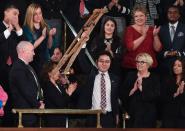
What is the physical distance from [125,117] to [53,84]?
1279mm

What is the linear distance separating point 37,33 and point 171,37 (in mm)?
2352

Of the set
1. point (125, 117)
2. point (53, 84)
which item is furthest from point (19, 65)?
point (125, 117)

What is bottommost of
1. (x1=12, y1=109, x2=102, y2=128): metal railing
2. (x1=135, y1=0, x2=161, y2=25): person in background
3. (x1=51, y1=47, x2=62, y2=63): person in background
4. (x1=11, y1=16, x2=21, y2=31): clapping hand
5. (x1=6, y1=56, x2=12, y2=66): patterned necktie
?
(x1=12, y1=109, x2=102, y2=128): metal railing

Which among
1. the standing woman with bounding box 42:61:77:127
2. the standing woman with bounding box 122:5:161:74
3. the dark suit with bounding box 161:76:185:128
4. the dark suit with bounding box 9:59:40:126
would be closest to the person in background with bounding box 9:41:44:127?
the dark suit with bounding box 9:59:40:126

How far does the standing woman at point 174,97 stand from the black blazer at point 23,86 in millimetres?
2314

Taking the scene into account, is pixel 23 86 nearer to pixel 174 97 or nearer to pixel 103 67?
pixel 103 67

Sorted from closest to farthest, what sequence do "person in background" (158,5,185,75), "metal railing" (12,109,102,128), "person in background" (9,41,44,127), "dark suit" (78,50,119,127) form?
"metal railing" (12,109,102,128), "person in background" (9,41,44,127), "dark suit" (78,50,119,127), "person in background" (158,5,185,75)

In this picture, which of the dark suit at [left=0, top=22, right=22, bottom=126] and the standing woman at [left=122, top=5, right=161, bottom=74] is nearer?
the dark suit at [left=0, top=22, right=22, bottom=126]

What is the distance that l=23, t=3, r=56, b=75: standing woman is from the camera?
14336 millimetres

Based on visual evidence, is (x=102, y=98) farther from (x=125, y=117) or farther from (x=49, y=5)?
(x=49, y=5)

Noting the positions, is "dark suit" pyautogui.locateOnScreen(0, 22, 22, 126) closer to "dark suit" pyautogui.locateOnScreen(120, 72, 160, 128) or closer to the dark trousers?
the dark trousers

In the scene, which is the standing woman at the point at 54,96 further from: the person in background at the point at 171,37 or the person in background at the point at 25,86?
the person in background at the point at 171,37

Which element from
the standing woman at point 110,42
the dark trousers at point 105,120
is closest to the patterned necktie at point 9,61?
the standing woman at point 110,42

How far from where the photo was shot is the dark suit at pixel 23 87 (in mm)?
Result: 12945
